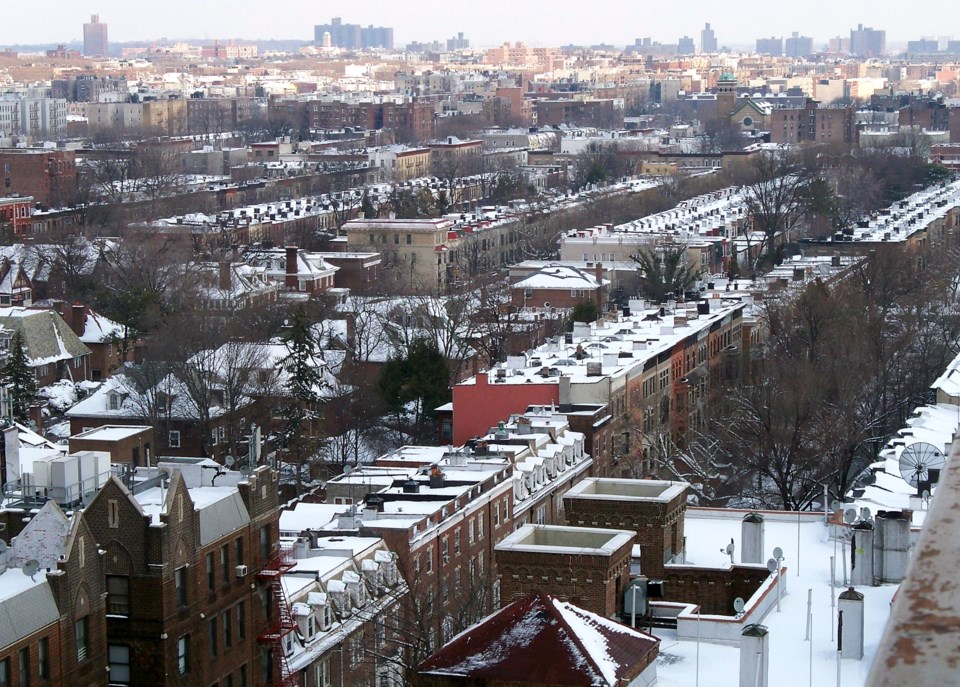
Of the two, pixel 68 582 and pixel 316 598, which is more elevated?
pixel 68 582

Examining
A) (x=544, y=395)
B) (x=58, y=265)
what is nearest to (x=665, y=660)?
(x=544, y=395)

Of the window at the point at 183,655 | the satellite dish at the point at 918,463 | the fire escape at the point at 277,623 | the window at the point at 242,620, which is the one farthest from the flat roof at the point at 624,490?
the satellite dish at the point at 918,463

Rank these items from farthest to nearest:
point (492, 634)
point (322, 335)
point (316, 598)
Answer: point (322, 335) < point (316, 598) < point (492, 634)

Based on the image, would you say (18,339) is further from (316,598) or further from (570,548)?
(570,548)

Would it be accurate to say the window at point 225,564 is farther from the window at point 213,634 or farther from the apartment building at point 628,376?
the apartment building at point 628,376

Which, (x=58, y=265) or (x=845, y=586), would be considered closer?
(x=845, y=586)

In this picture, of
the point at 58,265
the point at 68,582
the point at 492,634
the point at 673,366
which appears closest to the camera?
the point at 492,634

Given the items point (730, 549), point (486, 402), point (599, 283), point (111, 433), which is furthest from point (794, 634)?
point (599, 283)
